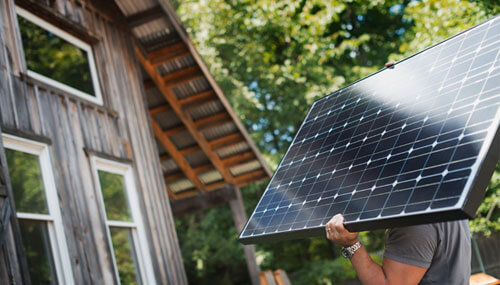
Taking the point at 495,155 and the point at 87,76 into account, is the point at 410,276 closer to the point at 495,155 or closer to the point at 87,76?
the point at 495,155

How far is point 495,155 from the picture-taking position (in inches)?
98.2

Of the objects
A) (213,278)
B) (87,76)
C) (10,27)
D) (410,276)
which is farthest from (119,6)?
(213,278)

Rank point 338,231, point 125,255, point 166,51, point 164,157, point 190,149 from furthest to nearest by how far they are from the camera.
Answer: point 164,157
point 190,149
point 166,51
point 125,255
point 338,231

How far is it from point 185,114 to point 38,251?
657 cm

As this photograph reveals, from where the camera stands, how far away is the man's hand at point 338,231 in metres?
2.84

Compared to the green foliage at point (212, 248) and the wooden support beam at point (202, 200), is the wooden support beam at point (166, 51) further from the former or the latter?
the green foliage at point (212, 248)

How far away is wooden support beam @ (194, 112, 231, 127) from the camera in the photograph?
1218 cm

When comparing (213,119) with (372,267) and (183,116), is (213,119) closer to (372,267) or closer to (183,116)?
(183,116)

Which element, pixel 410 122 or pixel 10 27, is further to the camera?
pixel 10 27

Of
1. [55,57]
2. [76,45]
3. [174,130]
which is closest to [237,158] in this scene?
[174,130]

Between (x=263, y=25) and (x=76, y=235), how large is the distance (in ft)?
54.6

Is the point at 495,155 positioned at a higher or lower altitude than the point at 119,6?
lower

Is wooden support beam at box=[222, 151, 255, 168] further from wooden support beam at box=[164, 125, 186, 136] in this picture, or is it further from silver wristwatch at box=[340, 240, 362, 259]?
silver wristwatch at box=[340, 240, 362, 259]

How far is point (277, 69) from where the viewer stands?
A: 21.5 meters
